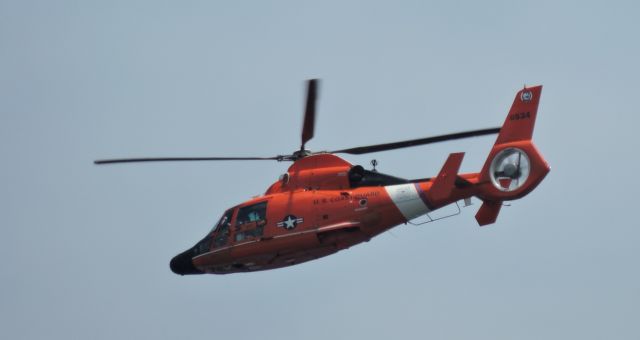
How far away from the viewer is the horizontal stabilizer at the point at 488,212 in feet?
162

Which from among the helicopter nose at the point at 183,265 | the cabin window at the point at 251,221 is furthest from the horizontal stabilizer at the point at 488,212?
the helicopter nose at the point at 183,265

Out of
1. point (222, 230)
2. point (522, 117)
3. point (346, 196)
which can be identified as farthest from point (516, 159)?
point (222, 230)

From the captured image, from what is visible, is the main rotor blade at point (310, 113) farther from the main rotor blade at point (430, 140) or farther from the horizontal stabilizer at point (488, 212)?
the horizontal stabilizer at point (488, 212)

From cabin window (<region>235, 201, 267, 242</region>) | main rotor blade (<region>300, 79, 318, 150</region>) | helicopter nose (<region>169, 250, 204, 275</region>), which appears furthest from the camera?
helicopter nose (<region>169, 250, 204, 275</region>)

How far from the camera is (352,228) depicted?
4884cm

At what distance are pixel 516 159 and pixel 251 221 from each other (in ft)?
27.9

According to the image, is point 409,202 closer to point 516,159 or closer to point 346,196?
point 346,196

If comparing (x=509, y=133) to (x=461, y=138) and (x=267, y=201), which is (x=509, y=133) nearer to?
(x=461, y=138)

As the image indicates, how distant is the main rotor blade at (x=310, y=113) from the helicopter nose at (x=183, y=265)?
5477 mm

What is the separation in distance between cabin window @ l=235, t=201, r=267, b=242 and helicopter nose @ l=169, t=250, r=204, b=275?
2689 mm

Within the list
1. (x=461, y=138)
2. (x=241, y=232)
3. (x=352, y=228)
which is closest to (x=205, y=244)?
(x=241, y=232)

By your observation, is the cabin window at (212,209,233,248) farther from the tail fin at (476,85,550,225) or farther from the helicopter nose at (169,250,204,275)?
the tail fin at (476,85,550,225)

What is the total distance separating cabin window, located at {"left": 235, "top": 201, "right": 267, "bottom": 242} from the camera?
50.4 metres

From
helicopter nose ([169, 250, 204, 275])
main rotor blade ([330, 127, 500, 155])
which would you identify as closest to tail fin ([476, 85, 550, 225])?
main rotor blade ([330, 127, 500, 155])
